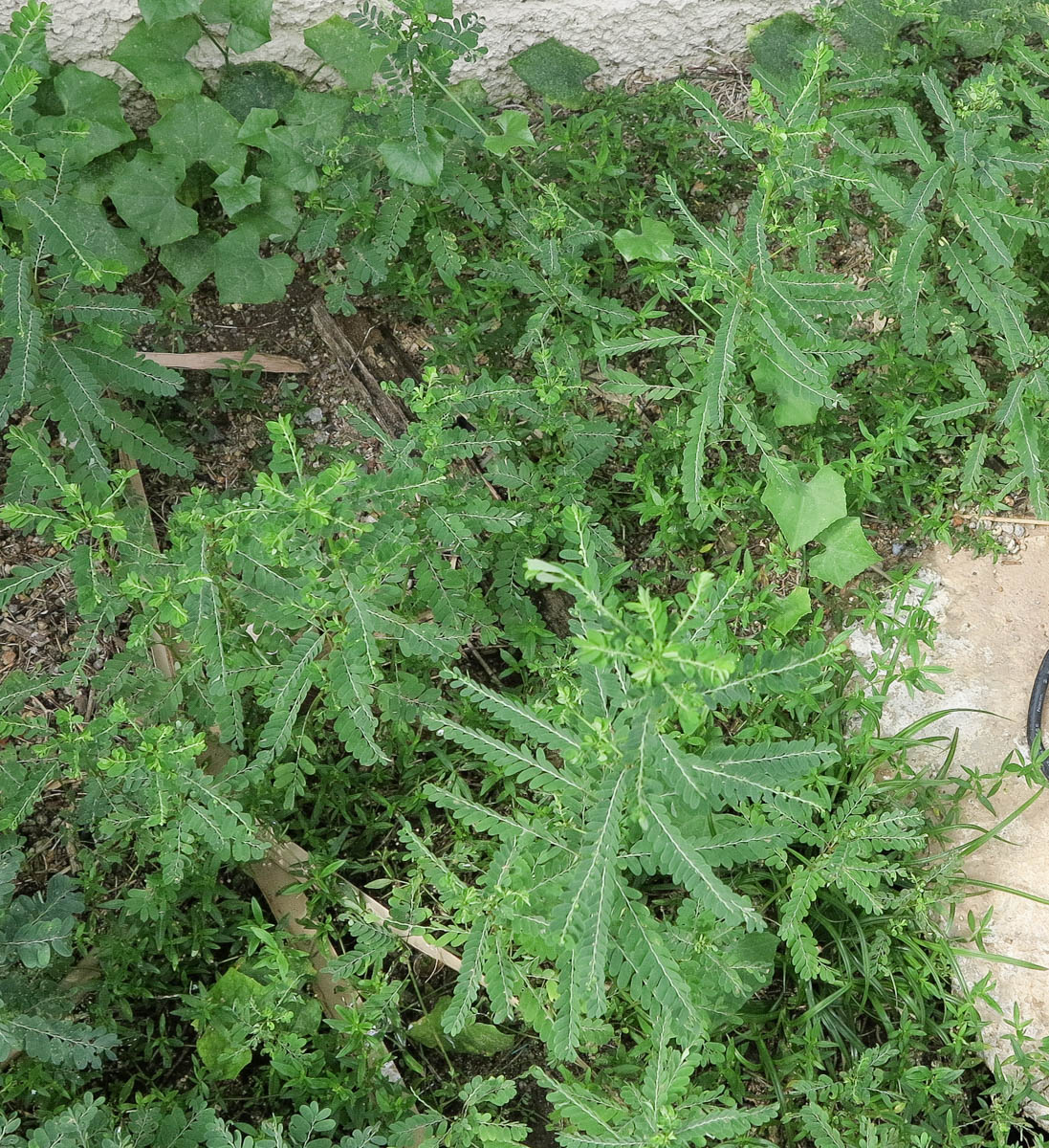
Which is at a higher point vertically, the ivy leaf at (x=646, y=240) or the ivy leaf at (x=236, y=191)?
the ivy leaf at (x=236, y=191)

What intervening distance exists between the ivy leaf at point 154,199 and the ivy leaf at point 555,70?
52.5 inches

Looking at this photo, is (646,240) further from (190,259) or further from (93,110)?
(93,110)

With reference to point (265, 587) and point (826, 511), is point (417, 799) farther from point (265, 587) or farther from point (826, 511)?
point (826, 511)

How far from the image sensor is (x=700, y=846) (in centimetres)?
252

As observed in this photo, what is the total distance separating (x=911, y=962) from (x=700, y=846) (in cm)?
104

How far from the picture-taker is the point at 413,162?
10.6 feet

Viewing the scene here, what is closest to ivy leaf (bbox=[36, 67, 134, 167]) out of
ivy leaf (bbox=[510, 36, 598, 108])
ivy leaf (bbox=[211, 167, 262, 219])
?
ivy leaf (bbox=[211, 167, 262, 219])

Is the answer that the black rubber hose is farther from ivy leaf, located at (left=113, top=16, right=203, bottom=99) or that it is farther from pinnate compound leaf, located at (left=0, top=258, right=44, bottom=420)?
ivy leaf, located at (left=113, top=16, right=203, bottom=99)

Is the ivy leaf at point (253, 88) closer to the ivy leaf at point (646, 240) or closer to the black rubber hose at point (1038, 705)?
the ivy leaf at point (646, 240)

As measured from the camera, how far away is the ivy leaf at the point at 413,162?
323 cm

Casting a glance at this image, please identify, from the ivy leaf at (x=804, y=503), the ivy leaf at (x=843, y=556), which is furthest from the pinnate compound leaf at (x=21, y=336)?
the ivy leaf at (x=843, y=556)

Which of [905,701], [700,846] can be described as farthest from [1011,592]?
[700,846]

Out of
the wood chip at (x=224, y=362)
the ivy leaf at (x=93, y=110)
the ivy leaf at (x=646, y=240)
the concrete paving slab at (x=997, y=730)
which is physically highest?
the ivy leaf at (x=93, y=110)

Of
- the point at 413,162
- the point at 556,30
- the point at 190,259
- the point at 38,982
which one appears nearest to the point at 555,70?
the point at 556,30
